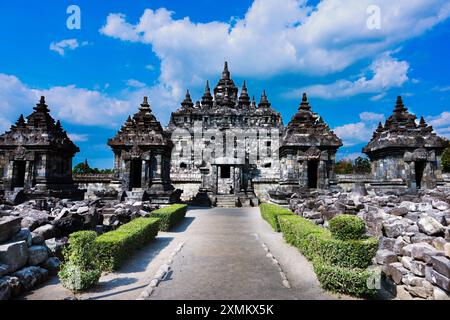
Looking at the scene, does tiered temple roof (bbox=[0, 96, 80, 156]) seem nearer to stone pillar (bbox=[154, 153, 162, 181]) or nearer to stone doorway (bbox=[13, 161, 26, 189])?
stone doorway (bbox=[13, 161, 26, 189])

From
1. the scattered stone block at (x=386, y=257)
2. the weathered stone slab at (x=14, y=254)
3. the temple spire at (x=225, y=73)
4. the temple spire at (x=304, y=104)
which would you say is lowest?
the scattered stone block at (x=386, y=257)

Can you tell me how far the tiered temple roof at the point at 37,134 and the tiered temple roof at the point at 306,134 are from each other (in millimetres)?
15373

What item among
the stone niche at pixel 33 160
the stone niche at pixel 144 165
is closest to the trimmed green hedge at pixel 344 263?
the stone niche at pixel 144 165

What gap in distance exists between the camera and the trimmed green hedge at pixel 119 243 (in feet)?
22.2

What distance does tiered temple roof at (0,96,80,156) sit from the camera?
1856cm

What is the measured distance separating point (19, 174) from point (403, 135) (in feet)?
82.6

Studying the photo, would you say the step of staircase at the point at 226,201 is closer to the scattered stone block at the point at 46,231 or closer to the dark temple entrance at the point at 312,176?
the dark temple entrance at the point at 312,176

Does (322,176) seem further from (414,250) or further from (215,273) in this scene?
(215,273)

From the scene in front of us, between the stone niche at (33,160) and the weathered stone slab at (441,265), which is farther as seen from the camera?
the stone niche at (33,160)

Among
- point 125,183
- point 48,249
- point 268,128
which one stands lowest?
point 48,249

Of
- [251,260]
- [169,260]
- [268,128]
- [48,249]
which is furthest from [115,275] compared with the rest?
[268,128]

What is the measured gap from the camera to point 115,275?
655cm
